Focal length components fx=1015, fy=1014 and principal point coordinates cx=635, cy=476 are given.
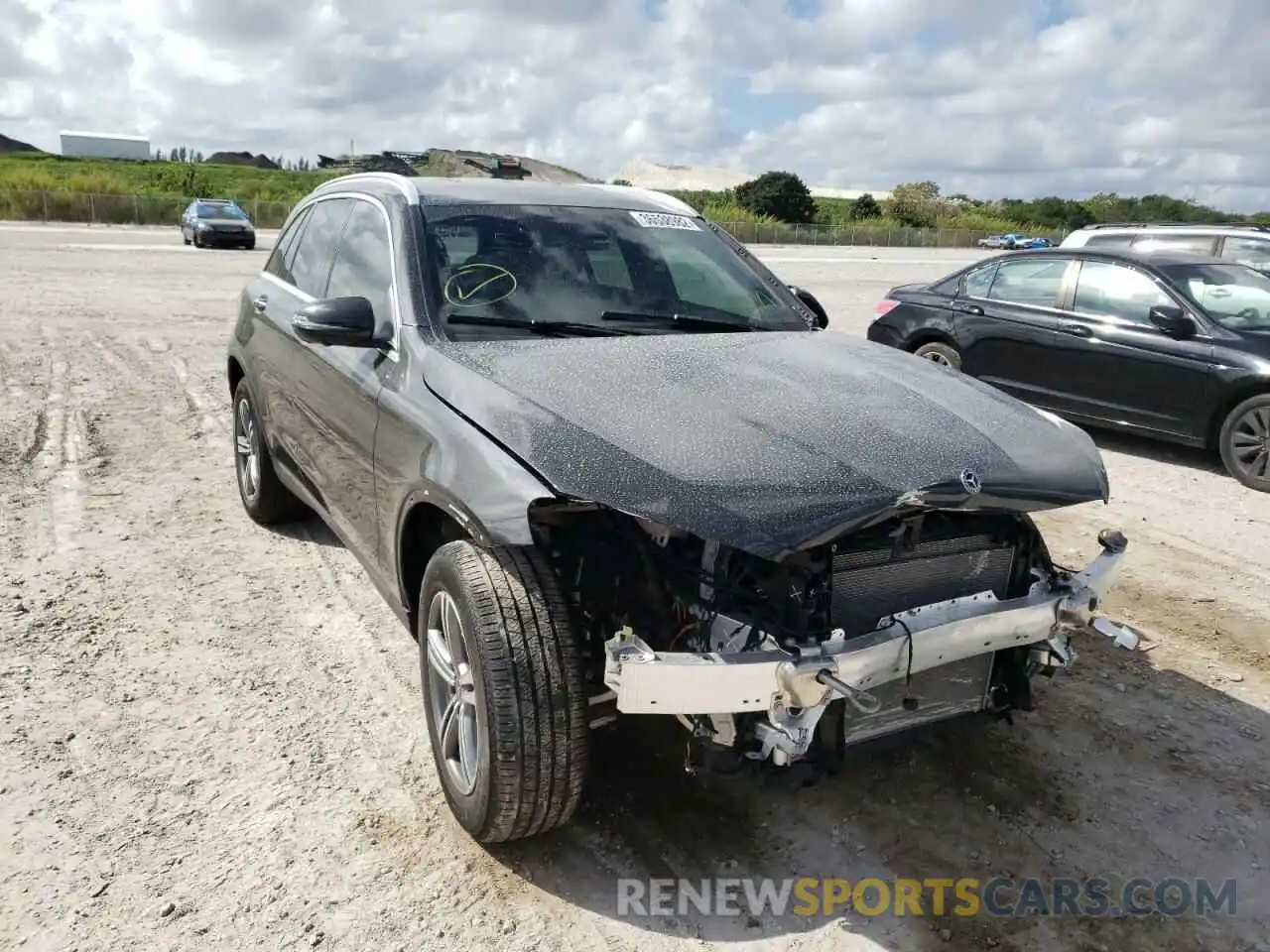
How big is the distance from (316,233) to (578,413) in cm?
256

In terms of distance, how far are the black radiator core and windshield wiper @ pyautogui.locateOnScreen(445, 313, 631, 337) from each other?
1.33 metres

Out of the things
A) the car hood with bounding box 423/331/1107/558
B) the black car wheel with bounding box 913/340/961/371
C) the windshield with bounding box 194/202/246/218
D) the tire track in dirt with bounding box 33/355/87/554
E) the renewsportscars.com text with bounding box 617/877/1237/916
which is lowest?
the renewsportscars.com text with bounding box 617/877/1237/916

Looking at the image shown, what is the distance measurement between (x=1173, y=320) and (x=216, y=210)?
27331 mm

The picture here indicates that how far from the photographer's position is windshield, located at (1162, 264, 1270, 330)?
736 cm

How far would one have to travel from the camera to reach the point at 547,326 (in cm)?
354

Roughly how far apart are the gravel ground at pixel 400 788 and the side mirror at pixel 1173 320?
7.64 ft

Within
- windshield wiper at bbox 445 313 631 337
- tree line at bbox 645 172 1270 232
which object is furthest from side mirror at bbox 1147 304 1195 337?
tree line at bbox 645 172 1270 232

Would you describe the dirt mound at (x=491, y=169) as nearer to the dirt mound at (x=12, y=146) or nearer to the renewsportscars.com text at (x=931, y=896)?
the renewsportscars.com text at (x=931, y=896)

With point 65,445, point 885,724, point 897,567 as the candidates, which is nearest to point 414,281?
point 897,567

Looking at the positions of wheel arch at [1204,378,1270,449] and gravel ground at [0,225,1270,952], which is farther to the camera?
wheel arch at [1204,378,1270,449]

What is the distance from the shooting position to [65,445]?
693cm

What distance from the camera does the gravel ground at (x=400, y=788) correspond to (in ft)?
8.87

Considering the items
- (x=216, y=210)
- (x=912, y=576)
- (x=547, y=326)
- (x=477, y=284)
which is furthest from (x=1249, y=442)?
(x=216, y=210)

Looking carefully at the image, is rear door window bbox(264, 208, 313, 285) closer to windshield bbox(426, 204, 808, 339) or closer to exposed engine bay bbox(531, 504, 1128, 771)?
windshield bbox(426, 204, 808, 339)
